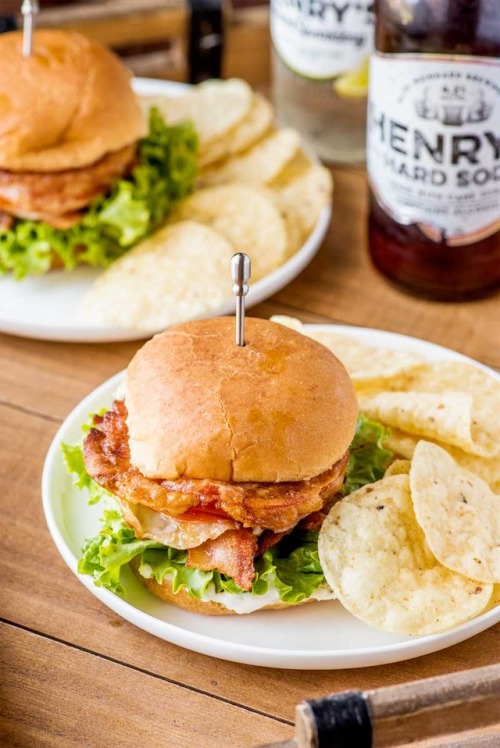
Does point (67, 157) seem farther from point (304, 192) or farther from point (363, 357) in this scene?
point (363, 357)

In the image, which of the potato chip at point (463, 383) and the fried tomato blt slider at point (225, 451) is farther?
the potato chip at point (463, 383)

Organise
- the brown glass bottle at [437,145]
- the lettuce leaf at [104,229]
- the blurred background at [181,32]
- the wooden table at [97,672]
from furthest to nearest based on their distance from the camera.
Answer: the blurred background at [181,32], the lettuce leaf at [104,229], the brown glass bottle at [437,145], the wooden table at [97,672]

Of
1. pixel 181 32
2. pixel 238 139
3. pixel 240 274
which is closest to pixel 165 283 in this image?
pixel 238 139

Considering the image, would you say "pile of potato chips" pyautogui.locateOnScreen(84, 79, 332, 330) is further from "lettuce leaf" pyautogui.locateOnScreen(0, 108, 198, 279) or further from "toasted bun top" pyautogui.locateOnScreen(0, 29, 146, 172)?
"toasted bun top" pyautogui.locateOnScreen(0, 29, 146, 172)

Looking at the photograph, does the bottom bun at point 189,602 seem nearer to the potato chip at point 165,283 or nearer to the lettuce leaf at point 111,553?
the lettuce leaf at point 111,553

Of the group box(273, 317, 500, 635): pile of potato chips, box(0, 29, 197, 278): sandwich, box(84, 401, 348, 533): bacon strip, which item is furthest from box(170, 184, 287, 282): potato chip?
box(84, 401, 348, 533): bacon strip

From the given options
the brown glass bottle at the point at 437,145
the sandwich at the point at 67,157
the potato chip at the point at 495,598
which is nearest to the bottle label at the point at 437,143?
the brown glass bottle at the point at 437,145
